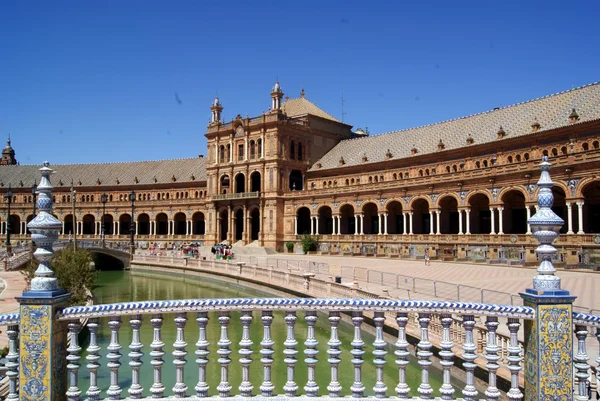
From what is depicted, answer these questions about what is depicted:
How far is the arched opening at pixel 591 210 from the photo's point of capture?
35.6 m

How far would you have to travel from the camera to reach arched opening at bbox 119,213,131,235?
7662 cm

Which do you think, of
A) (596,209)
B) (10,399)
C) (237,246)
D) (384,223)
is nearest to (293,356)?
(10,399)

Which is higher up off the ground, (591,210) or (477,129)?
(477,129)

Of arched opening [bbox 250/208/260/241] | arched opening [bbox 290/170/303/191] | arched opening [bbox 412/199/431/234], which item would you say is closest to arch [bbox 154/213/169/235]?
arched opening [bbox 250/208/260/241]

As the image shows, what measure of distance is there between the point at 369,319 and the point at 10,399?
1314cm

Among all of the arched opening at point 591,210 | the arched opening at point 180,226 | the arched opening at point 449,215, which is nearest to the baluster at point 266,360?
the arched opening at point 591,210

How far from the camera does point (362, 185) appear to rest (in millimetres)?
51156

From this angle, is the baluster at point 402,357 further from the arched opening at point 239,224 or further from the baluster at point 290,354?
the arched opening at point 239,224

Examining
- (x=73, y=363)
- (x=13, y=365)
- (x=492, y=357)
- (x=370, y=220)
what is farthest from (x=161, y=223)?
(x=492, y=357)

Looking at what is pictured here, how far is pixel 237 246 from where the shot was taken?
57.5m

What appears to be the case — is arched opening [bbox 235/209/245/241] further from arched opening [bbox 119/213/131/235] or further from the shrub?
arched opening [bbox 119/213/131/235]

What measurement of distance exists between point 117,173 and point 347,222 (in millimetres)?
41933

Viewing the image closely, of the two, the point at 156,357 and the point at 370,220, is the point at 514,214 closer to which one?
the point at 370,220

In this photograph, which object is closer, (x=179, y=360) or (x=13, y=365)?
(x=13, y=365)
